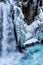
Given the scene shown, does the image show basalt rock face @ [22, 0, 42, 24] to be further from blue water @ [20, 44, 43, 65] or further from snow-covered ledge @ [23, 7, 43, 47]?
blue water @ [20, 44, 43, 65]

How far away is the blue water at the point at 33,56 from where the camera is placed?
6336 mm

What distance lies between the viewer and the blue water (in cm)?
634

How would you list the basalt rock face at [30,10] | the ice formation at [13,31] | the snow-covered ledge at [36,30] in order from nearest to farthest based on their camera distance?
1. the ice formation at [13,31]
2. the snow-covered ledge at [36,30]
3. the basalt rock face at [30,10]

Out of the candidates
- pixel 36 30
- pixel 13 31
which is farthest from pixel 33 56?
pixel 36 30

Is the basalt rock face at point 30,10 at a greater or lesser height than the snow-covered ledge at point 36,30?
greater

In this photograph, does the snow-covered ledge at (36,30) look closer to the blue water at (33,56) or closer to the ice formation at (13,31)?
the ice formation at (13,31)

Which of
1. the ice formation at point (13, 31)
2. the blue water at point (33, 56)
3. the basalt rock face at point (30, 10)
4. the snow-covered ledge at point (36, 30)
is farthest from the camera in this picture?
the basalt rock face at point (30, 10)

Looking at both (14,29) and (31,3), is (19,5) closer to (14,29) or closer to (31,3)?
(31,3)

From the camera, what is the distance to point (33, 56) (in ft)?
22.1

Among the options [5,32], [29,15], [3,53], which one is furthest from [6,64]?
[29,15]

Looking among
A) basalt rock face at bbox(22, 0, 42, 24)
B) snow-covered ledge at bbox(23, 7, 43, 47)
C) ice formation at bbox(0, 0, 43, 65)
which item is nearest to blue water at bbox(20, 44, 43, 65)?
ice formation at bbox(0, 0, 43, 65)

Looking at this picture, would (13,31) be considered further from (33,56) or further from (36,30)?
(33,56)

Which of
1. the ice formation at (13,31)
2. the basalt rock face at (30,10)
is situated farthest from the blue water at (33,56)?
the basalt rock face at (30,10)

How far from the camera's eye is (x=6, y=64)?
6.23 metres
